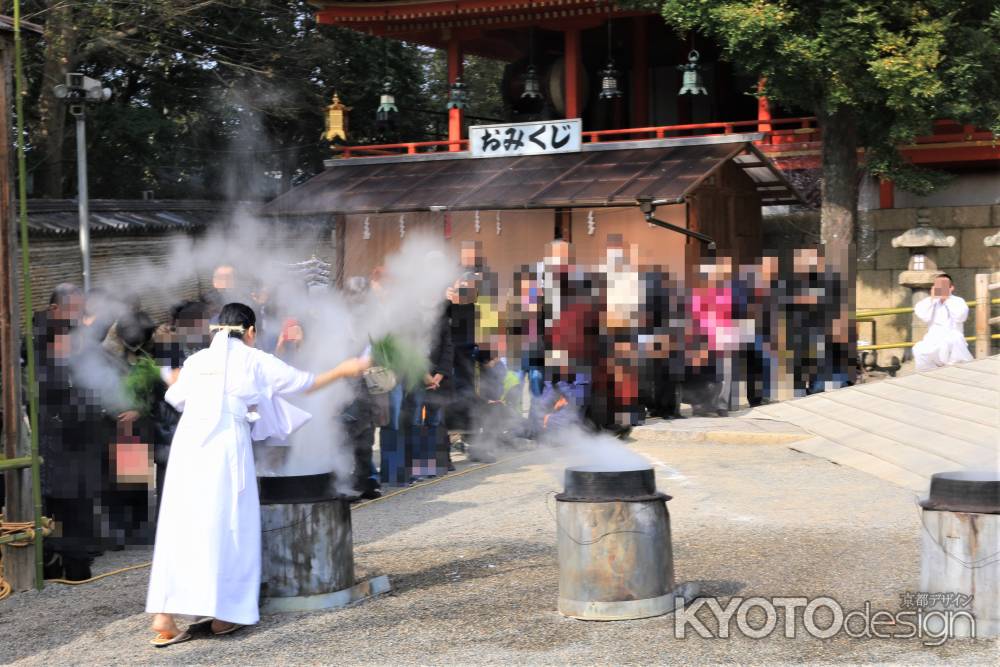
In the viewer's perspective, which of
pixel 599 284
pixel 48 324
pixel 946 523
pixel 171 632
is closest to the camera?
pixel 946 523

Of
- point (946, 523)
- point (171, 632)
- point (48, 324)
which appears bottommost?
point (171, 632)

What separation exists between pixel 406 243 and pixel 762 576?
13.7 m

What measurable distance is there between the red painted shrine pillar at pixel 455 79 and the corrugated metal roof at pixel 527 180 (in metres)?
0.51

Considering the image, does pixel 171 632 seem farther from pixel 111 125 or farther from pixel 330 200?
pixel 111 125

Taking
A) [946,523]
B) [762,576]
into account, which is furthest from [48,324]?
[946,523]

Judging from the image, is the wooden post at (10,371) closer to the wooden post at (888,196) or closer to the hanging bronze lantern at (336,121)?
the hanging bronze lantern at (336,121)

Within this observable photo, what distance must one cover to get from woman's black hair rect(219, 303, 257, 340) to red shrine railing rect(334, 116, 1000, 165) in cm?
1240

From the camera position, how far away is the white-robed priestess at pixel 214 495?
586cm

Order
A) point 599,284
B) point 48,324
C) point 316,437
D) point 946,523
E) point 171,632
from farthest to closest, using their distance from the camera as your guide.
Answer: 1. point 599,284
2. point 316,437
3. point 48,324
4. point 171,632
5. point 946,523

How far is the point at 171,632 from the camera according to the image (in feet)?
19.5

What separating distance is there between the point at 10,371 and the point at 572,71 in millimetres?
14640

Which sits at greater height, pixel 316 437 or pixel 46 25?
pixel 46 25

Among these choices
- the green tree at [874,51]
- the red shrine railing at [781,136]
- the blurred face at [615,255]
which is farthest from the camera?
the red shrine railing at [781,136]

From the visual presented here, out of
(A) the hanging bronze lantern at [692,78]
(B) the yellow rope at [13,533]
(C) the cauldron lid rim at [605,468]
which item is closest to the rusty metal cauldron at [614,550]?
(C) the cauldron lid rim at [605,468]
